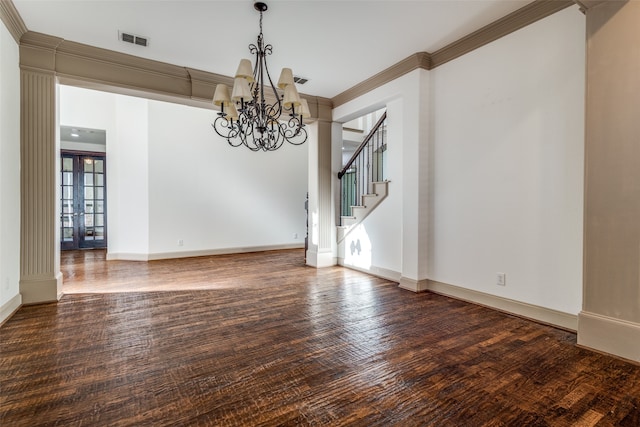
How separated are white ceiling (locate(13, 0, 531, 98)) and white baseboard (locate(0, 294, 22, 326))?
9.51 feet

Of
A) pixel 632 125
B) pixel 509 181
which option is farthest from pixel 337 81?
pixel 632 125

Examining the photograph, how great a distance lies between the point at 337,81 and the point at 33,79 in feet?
12.5

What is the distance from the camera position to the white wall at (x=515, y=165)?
2914mm

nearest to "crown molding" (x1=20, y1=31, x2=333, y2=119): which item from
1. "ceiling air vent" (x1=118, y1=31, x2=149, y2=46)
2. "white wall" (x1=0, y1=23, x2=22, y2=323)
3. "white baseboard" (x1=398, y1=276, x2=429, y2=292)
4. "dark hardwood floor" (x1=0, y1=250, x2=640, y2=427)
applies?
"white wall" (x1=0, y1=23, x2=22, y2=323)

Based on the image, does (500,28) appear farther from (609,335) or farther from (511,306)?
(609,335)

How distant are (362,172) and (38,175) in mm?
4627

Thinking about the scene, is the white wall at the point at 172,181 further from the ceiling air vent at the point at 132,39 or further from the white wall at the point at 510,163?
the white wall at the point at 510,163

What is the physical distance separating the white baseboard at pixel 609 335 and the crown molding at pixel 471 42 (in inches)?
95.9

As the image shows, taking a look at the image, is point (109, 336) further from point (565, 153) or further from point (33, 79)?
point (565, 153)

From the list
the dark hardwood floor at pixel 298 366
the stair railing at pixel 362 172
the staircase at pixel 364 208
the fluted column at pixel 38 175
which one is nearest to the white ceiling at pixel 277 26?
the fluted column at pixel 38 175

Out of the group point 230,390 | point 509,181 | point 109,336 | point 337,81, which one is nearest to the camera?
point 230,390

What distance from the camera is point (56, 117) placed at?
390 centimetres

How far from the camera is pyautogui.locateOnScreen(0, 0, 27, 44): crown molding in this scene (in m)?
3.04

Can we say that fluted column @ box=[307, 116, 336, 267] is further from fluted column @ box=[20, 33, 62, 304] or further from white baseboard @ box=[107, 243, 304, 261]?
fluted column @ box=[20, 33, 62, 304]
